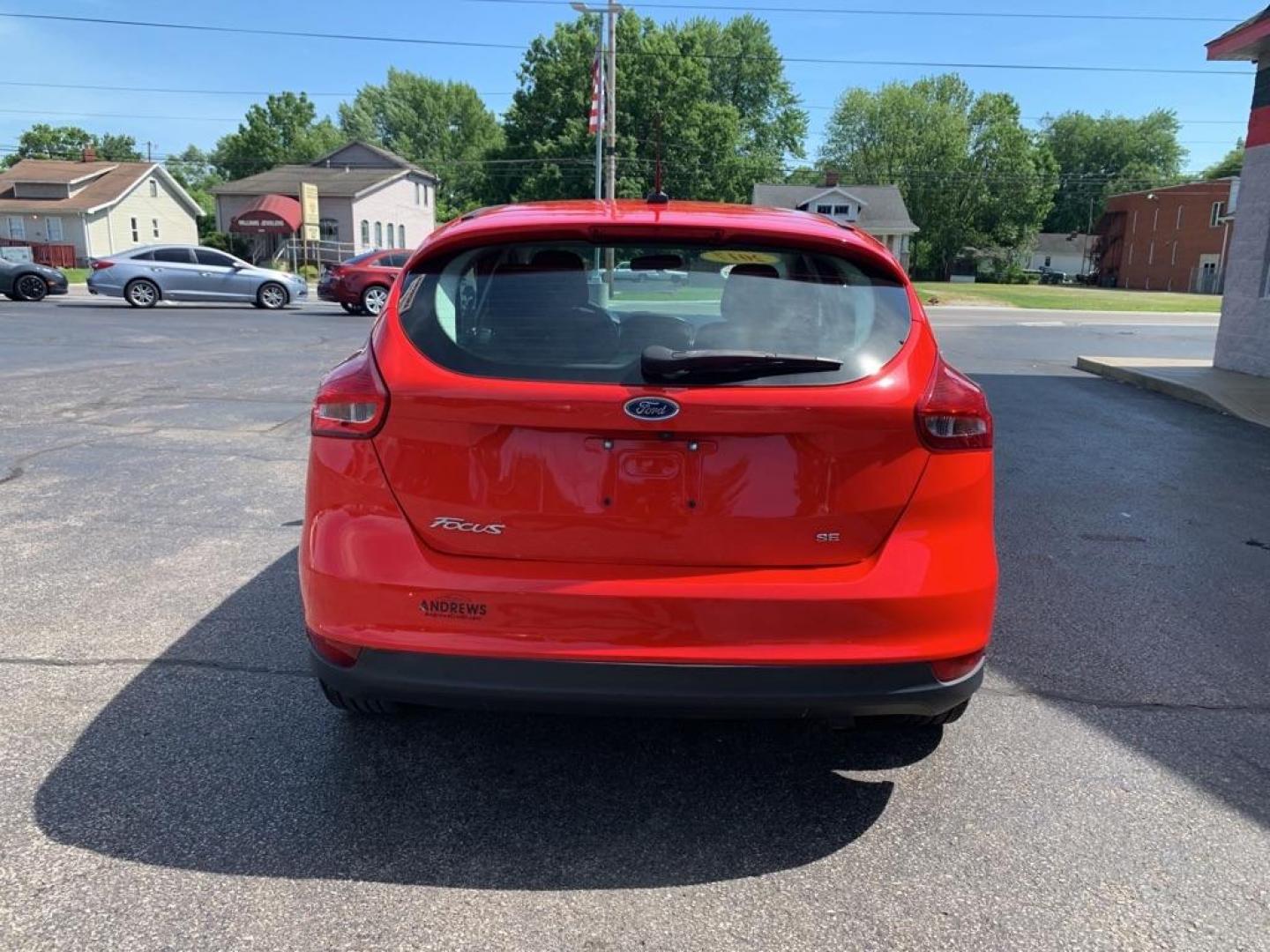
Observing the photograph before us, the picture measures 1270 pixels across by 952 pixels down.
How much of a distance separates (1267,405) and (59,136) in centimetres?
11036

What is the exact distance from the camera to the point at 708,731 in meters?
3.39

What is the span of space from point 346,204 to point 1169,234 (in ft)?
188

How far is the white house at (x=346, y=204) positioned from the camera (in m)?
44.9

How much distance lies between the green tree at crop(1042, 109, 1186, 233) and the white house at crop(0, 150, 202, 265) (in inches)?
3028

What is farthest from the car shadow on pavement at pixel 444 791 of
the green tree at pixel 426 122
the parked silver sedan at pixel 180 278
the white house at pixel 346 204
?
the green tree at pixel 426 122

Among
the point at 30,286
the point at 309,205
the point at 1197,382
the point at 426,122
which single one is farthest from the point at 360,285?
the point at 426,122

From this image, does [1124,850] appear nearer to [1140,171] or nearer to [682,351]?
[682,351]

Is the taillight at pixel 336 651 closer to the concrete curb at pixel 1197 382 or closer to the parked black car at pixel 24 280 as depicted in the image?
the concrete curb at pixel 1197 382

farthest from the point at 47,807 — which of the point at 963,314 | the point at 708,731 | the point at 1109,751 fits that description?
the point at 963,314

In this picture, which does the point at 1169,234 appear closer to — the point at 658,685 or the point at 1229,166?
the point at 1229,166

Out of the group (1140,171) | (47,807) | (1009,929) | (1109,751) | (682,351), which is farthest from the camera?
(1140,171)

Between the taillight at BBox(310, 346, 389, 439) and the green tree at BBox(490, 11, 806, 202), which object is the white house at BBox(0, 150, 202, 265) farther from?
the taillight at BBox(310, 346, 389, 439)

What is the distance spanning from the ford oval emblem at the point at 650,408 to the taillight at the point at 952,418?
0.67 meters

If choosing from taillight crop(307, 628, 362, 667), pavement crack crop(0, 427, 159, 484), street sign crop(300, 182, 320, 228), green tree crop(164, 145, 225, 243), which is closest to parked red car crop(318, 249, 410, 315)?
pavement crack crop(0, 427, 159, 484)
